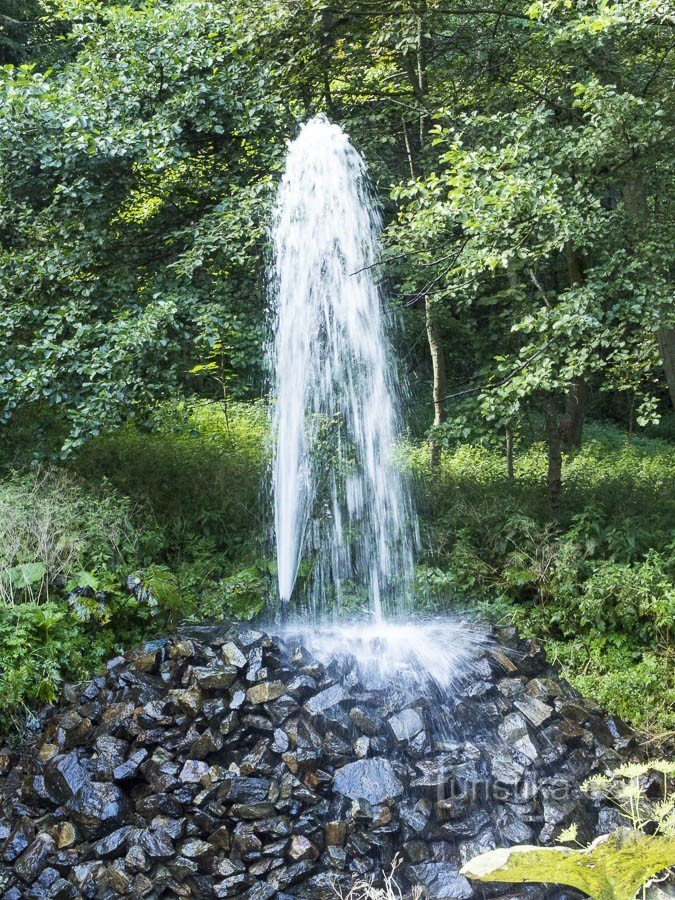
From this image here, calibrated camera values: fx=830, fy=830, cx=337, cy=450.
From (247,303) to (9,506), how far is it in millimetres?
2864

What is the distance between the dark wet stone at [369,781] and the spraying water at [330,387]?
247 centimetres

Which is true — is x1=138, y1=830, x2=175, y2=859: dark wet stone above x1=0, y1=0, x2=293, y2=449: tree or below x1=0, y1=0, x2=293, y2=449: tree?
below

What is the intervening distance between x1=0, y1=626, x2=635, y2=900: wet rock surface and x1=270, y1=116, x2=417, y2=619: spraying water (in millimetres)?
1818

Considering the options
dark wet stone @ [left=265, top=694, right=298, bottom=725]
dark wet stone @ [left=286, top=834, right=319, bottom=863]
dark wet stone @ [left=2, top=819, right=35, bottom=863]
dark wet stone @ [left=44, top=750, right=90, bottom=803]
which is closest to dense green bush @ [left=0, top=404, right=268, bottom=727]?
dark wet stone @ [left=44, top=750, right=90, bottom=803]

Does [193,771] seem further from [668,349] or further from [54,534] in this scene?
[668,349]

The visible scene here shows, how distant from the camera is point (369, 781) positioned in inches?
190

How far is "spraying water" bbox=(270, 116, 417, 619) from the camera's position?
24.7 ft

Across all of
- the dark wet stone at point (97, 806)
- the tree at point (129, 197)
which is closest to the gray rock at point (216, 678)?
the dark wet stone at point (97, 806)

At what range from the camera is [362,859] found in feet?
14.6

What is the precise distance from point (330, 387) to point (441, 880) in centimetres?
435

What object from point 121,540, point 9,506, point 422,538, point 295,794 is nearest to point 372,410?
point 422,538

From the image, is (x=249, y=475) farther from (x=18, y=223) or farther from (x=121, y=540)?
(x=18, y=223)

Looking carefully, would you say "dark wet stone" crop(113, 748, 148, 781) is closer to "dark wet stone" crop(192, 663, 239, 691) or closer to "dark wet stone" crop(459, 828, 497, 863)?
"dark wet stone" crop(192, 663, 239, 691)

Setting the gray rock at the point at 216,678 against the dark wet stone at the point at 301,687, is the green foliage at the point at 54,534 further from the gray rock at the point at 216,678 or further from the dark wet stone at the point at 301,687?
the dark wet stone at the point at 301,687
